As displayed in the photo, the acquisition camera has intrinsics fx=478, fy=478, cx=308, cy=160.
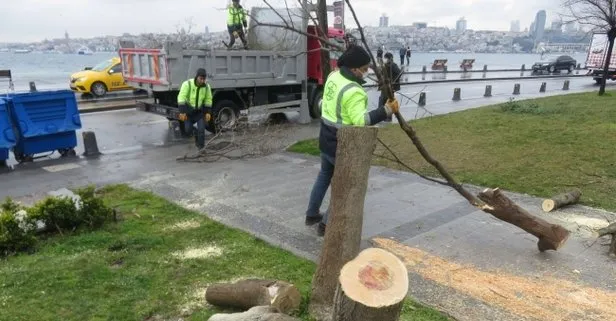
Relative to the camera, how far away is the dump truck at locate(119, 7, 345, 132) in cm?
1038

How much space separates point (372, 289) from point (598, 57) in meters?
31.4

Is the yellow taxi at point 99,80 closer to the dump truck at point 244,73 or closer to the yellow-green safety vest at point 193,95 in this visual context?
the dump truck at point 244,73

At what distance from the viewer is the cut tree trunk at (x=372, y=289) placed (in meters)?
2.54

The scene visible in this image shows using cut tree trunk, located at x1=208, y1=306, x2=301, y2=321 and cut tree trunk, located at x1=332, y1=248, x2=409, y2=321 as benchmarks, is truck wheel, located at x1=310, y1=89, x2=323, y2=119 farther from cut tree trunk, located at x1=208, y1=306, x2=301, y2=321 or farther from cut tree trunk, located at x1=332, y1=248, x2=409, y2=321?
cut tree trunk, located at x1=332, y1=248, x2=409, y2=321

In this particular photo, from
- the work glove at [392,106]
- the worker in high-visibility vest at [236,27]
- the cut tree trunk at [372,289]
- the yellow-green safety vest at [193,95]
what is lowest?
the cut tree trunk at [372,289]

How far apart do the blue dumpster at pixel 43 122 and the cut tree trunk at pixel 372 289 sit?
7.64 m

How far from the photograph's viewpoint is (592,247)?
4.85 meters

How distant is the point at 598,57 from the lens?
28266 millimetres

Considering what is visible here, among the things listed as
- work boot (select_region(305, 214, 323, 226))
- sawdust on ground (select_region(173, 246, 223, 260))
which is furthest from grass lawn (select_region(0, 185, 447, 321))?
work boot (select_region(305, 214, 323, 226))

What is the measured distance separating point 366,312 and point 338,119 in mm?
2375

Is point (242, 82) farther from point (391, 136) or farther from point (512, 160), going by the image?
point (512, 160)

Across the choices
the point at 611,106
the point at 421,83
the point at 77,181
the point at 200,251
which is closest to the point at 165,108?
the point at 77,181

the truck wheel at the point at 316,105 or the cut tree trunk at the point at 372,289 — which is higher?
the cut tree trunk at the point at 372,289

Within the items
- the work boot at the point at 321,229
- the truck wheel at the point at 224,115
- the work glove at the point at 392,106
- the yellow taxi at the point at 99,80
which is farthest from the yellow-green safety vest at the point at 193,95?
the yellow taxi at the point at 99,80
